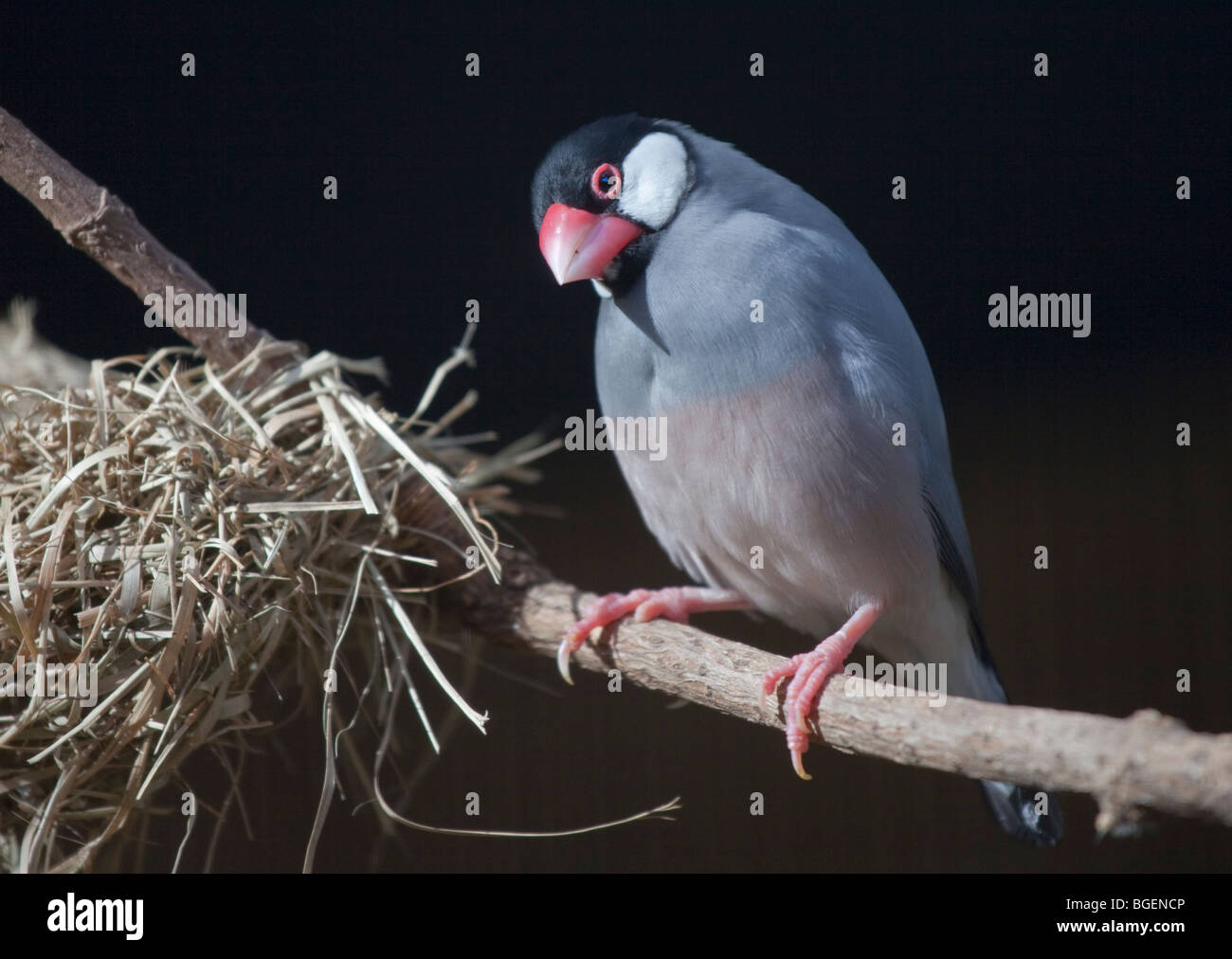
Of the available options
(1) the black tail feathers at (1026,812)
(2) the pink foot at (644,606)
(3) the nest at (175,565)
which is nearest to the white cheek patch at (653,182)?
(3) the nest at (175,565)

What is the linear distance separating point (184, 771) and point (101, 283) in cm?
107

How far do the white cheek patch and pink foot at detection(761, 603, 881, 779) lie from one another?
59 centimetres

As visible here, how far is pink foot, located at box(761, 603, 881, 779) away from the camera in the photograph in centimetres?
118

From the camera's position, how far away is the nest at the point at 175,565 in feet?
3.47

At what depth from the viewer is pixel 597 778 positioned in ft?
6.38

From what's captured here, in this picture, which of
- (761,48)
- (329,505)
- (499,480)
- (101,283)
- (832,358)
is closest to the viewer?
(329,505)

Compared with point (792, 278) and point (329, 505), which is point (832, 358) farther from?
point (329, 505)

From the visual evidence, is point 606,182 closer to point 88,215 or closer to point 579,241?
point 579,241

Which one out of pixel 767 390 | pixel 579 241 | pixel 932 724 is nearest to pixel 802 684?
pixel 932 724

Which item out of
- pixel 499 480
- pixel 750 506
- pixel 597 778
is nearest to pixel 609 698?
pixel 597 778

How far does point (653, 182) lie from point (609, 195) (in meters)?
0.06

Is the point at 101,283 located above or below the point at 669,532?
above

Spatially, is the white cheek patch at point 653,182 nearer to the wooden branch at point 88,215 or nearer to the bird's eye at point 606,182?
the bird's eye at point 606,182

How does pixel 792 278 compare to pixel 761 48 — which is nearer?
pixel 792 278
